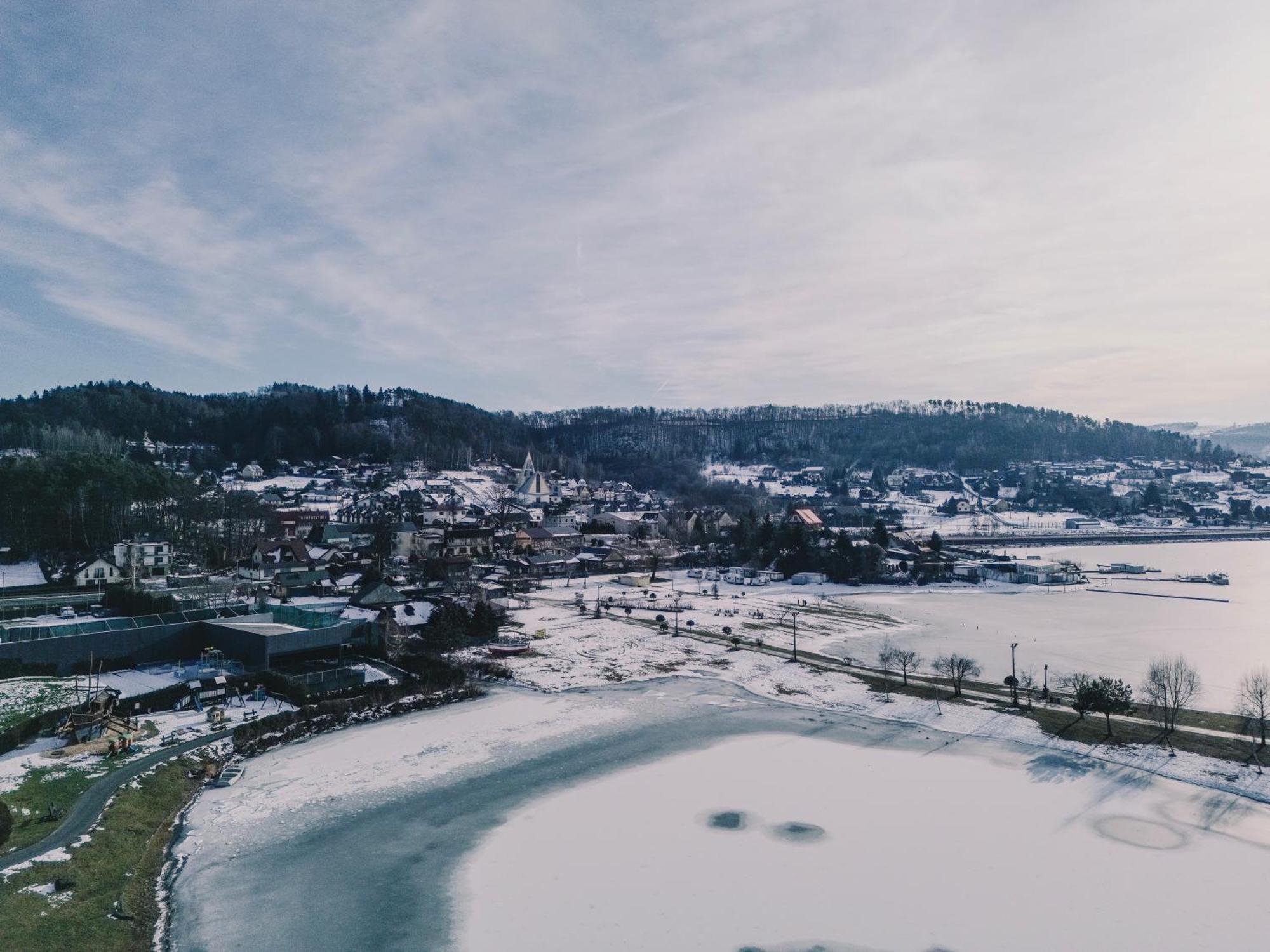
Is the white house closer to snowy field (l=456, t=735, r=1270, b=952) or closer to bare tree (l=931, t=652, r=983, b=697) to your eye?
snowy field (l=456, t=735, r=1270, b=952)

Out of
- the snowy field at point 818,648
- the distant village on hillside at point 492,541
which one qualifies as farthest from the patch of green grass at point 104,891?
the snowy field at point 818,648

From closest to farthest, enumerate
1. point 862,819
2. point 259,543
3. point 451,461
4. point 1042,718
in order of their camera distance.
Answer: point 862,819 → point 1042,718 → point 259,543 → point 451,461

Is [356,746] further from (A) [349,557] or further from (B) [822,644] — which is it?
(A) [349,557]

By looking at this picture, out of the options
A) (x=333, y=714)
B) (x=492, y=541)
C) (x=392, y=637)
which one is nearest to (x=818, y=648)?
(x=392, y=637)

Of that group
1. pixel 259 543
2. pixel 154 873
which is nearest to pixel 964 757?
pixel 154 873

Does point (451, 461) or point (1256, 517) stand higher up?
point (451, 461)

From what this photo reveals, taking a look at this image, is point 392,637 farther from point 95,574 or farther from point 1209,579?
point 1209,579

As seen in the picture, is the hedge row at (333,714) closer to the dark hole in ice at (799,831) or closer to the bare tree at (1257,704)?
the dark hole in ice at (799,831)

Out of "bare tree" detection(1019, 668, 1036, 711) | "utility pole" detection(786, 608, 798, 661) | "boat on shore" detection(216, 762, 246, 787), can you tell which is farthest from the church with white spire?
"boat on shore" detection(216, 762, 246, 787)
